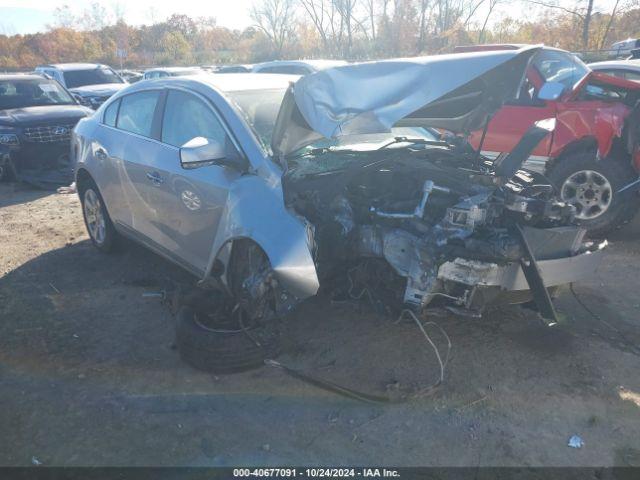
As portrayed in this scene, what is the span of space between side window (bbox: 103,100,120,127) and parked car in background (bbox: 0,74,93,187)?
4.48 meters

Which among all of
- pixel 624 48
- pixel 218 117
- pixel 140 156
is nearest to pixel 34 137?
pixel 140 156

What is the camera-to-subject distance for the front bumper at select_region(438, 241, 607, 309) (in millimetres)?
3061

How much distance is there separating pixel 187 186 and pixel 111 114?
72.9 inches

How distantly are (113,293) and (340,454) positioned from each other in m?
2.86

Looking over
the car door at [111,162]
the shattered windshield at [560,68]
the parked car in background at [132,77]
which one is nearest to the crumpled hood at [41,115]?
the car door at [111,162]

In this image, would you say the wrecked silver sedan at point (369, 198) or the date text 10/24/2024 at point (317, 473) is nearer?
the date text 10/24/2024 at point (317, 473)

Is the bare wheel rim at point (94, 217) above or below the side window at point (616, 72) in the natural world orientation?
below

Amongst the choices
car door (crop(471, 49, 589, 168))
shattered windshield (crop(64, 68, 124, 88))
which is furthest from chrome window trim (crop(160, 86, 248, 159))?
shattered windshield (crop(64, 68, 124, 88))

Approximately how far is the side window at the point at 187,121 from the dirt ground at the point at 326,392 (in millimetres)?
1423

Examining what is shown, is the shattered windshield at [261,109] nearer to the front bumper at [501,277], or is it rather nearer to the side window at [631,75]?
the front bumper at [501,277]

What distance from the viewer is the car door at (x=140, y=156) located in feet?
14.2

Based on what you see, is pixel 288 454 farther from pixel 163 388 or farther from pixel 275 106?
pixel 275 106

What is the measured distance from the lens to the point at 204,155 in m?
3.36

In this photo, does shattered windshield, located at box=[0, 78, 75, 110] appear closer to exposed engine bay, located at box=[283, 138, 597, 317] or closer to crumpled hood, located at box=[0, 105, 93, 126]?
crumpled hood, located at box=[0, 105, 93, 126]
